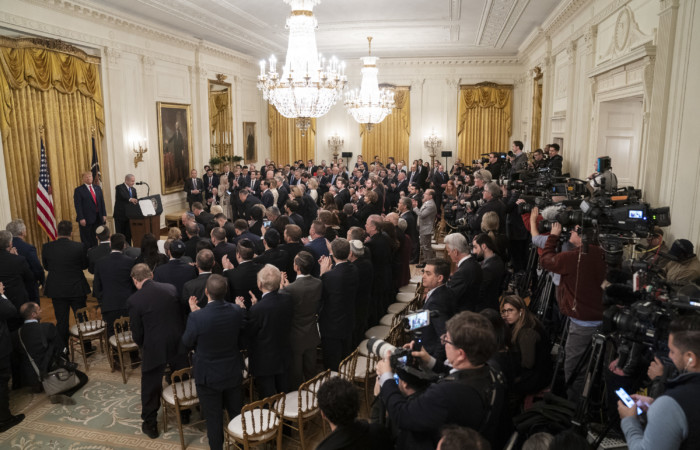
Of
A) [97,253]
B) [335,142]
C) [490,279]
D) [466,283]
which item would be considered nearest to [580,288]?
[490,279]

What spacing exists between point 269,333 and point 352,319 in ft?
3.33

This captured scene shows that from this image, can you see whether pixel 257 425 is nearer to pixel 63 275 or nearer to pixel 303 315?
pixel 303 315

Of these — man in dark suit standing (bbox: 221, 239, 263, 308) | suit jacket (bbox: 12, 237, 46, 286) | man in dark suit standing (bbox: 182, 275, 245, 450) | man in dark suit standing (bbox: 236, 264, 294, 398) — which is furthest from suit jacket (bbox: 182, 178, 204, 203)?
man in dark suit standing (bbox: 182, 275, 245, 450)

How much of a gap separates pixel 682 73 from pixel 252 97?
14614mm

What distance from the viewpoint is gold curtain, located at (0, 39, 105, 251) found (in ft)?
26.8

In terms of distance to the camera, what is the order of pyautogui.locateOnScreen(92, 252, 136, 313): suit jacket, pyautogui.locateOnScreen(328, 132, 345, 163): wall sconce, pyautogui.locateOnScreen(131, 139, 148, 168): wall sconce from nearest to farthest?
1. pyautogui.locateOnScreen(92, 252, 136, 313): suit jacket
2. pyautogui.locateOnScreen(131, 139, 148, 168): wall sconce
3. pyautogui.locateOnScreen(328, 132, 345, 163): wall sconce

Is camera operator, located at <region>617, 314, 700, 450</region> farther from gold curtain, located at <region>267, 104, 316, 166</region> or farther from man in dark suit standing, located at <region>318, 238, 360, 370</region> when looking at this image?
gold curtain, located at <region>267, 104, 316, 166</region>

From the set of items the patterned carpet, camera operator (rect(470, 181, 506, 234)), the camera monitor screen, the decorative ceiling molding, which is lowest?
the patterned carpet

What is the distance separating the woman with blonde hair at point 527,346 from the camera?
3.62 metres

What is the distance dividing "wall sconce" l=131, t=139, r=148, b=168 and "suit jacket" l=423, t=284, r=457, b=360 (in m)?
9.47

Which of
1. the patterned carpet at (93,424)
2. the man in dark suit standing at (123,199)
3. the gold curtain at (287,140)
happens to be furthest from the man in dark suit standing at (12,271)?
the gold curtain at (287,140)

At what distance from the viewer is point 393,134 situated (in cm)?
1862

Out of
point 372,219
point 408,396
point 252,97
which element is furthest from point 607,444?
point 252,97

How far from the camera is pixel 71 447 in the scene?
430cm
